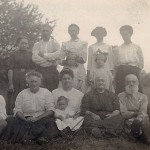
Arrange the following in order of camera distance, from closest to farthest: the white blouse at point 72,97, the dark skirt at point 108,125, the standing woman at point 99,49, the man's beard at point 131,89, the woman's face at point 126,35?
the dark skirt at point 108,125 < the man's beard at point 131,89 < the white blouse at point 72,97 < the woman's face at point 126,35 < the standing woman at point 99,49

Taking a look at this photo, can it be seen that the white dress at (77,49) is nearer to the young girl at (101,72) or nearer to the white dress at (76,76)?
the white dress at (76,76)

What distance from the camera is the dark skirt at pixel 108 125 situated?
7.14m

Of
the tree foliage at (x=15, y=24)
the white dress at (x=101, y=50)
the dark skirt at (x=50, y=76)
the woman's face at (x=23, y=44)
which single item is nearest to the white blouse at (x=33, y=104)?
the dark skirt at (x=50, y=76)

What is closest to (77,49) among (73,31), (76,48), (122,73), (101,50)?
(76,48)

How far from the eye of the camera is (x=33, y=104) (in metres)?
7.56

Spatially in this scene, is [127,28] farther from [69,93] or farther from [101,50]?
[69,93]

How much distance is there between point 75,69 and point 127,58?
1437mm

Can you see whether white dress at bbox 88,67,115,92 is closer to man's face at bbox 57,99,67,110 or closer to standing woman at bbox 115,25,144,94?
standing woman at bbox 115,25,144,94

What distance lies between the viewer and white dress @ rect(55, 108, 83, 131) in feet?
24.1

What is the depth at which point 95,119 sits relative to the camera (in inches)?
289

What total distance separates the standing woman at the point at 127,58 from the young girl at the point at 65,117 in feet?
6.15

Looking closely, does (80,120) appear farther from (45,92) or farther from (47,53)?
(47,53)

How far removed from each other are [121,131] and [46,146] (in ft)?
5.84

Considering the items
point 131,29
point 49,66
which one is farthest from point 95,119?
point 131,29
